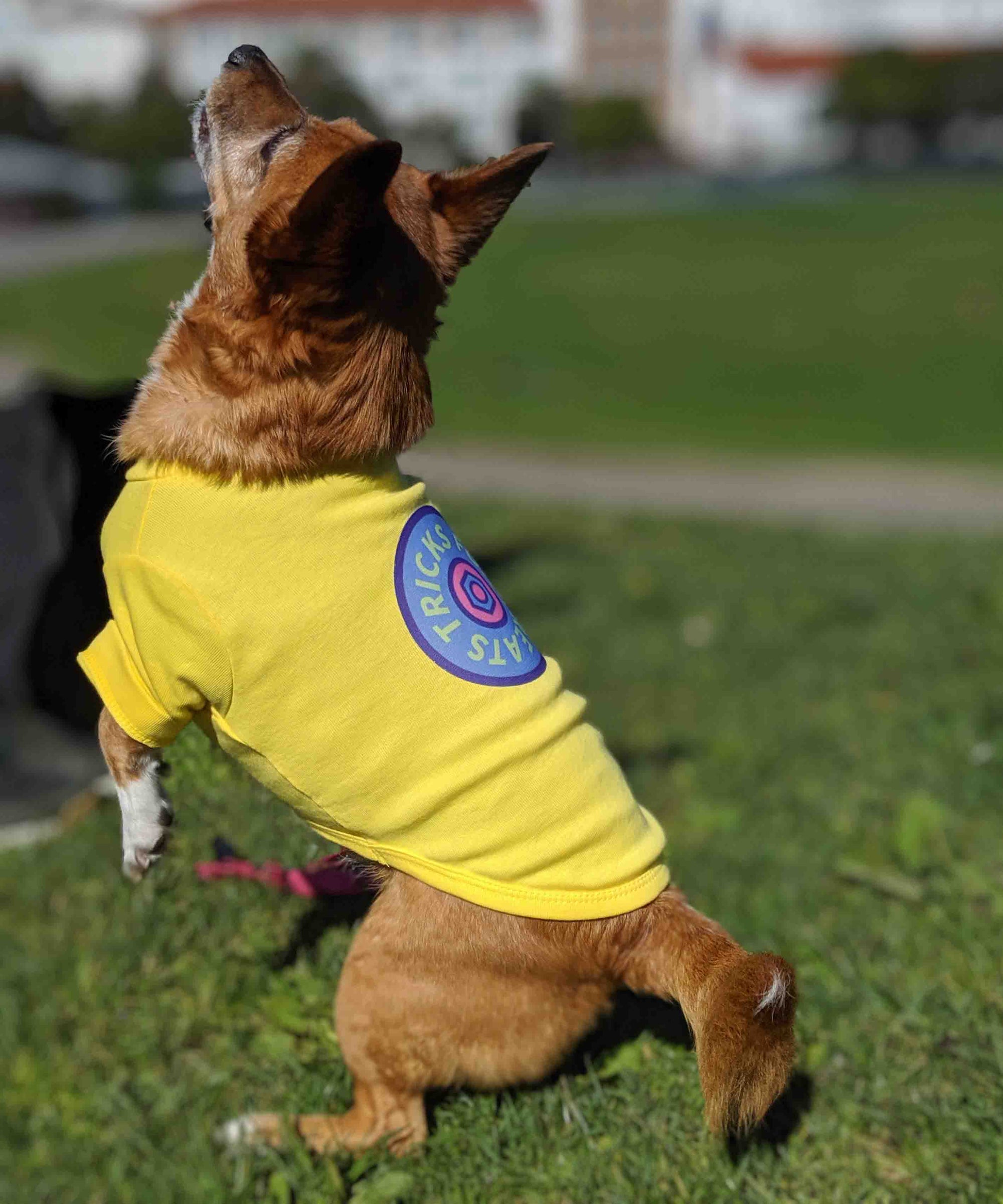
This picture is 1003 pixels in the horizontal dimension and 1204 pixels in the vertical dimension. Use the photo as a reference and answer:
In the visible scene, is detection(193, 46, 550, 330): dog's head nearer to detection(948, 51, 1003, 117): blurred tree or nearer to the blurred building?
the blurred building

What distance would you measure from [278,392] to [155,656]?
498 millimetres

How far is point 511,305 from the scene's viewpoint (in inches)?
919

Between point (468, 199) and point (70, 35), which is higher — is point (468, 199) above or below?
above

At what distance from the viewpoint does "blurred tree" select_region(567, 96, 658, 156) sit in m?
60.8

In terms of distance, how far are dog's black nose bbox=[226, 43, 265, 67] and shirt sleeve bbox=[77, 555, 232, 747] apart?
918mm

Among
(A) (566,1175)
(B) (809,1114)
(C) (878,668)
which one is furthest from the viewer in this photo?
(C) (878,668)

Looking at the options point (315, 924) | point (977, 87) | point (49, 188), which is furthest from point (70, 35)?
point (977, 87)

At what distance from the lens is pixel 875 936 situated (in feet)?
11.7

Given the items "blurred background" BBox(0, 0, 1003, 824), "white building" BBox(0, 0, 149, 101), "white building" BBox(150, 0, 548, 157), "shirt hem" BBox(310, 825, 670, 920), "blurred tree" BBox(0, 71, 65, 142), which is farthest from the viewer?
"white building" BBox(0, 0, 149, 101)

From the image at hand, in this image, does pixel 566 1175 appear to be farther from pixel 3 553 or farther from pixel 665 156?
pixel 665 156

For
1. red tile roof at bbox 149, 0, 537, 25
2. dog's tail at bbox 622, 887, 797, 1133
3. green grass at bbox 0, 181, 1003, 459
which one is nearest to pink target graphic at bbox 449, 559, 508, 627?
dog's tail at bbox 622, 887, 797, 1133

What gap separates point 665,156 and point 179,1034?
77.8 meters

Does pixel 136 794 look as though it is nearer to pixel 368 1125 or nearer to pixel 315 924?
pixel 368 1125

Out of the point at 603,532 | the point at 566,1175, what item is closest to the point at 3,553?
the point at 566,1175
